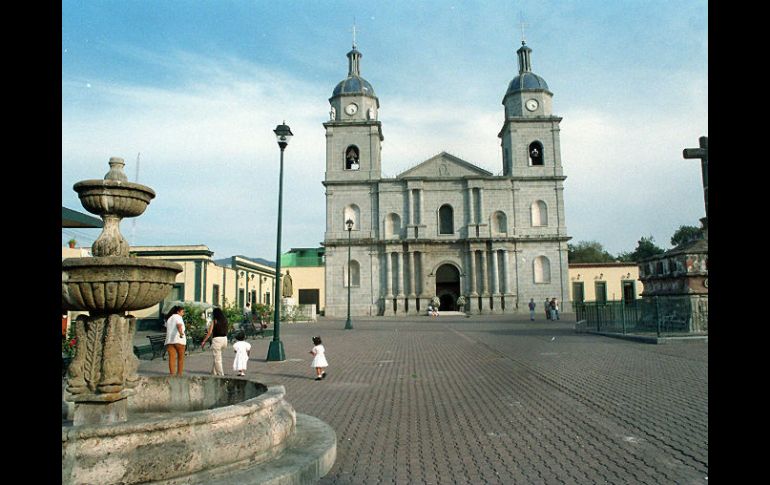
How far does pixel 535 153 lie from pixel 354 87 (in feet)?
55.4

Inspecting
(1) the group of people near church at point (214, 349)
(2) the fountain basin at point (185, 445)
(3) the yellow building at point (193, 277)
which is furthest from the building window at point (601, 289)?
(2) the fountain basin at point (185, 445)

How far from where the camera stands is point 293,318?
111 feet

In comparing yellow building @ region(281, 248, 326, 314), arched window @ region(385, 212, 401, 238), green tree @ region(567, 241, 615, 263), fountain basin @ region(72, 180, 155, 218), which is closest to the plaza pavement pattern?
fountain basin @ region(72, 180, 155, 218)

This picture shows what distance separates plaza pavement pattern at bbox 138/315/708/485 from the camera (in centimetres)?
459

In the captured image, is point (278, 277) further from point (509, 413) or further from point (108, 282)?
point (108, 282)

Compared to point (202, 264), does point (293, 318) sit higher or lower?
lower

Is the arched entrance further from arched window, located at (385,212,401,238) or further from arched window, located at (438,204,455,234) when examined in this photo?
arched window, located at (385,212,401,238)

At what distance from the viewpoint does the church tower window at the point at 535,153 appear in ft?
145

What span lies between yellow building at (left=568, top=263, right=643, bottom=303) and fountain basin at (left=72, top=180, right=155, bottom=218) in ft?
147

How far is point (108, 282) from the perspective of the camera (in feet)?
15.2

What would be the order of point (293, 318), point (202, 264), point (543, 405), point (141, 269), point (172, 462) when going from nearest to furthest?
point (172, 462) → point (141, 269) → point (543, 405) → point (202, 264) → point (293, 318)
